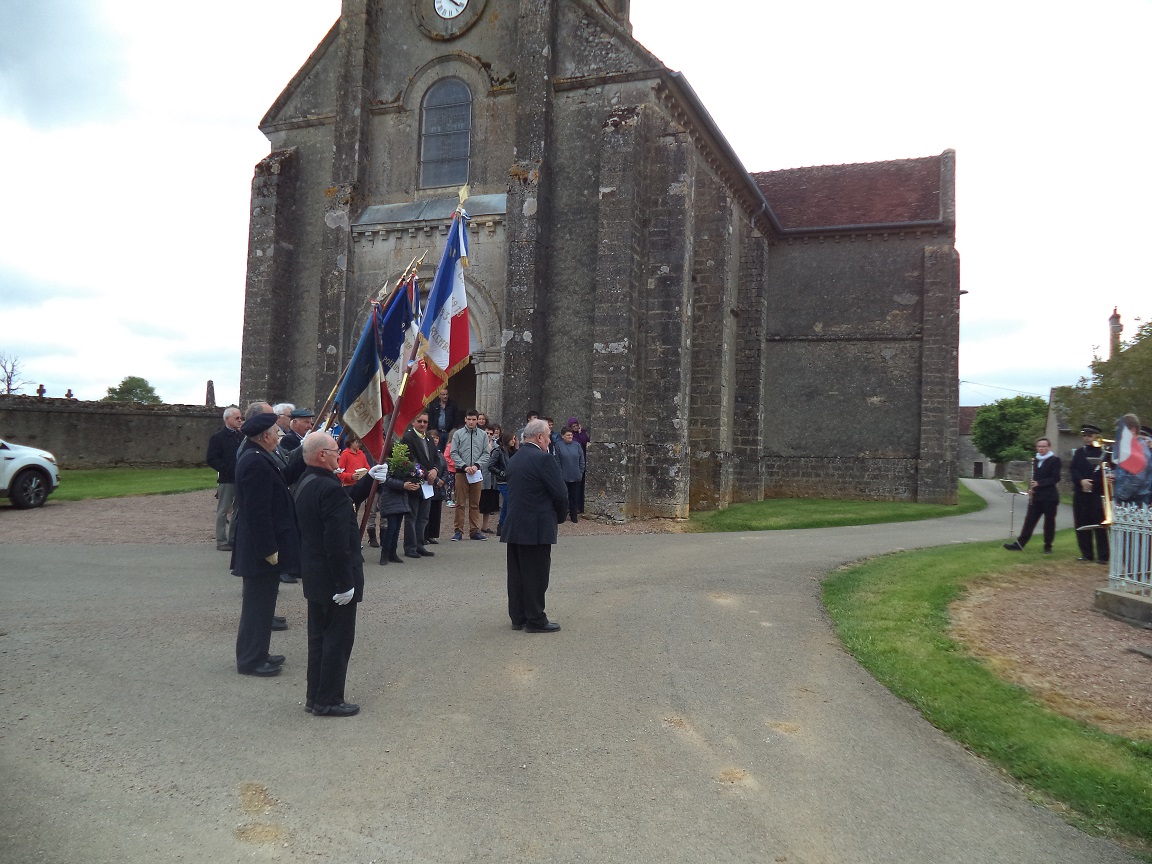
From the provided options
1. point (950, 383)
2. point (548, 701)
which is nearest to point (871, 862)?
point (548, 701)

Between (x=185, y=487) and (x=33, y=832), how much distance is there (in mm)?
17146

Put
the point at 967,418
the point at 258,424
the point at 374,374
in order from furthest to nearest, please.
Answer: the point at 967,418
the point at 374,374
the point at 258,424

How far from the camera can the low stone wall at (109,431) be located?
75.7 feet

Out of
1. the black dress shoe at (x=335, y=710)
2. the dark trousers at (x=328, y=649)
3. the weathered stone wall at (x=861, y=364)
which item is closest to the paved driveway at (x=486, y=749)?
the black dress shoe at (x=335, y=710)

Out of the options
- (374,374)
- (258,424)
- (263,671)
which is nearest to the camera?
(263,671)

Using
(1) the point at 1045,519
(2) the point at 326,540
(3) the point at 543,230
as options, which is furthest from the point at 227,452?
(1) the point at 1045,519

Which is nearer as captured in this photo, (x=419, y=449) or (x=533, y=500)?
(x=533, y=500)

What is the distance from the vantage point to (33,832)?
3439mm

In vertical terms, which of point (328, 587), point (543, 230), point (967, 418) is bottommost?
point (328, 587)

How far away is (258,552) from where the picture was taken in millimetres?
5781

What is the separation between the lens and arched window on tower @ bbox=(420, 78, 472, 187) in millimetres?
18000

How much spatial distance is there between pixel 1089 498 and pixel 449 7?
50.9 feet

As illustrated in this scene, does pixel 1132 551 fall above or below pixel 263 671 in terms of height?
above

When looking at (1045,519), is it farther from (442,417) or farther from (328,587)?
(328,587)
